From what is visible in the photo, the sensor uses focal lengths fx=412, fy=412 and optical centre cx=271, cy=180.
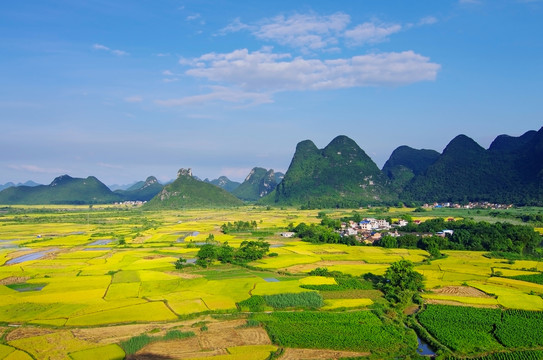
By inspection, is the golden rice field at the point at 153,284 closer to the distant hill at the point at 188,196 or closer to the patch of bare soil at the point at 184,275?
the patch of bare soil at the point at 184,275

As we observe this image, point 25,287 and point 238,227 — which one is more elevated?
point 25,287

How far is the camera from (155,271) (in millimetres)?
33594

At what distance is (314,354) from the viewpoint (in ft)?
56.7

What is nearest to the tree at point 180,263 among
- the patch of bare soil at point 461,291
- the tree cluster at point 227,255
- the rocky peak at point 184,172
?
the tree cluster at point 227,255

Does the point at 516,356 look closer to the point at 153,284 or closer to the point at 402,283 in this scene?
the point at 402,283

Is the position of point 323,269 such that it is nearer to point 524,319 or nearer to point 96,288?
point 524,319

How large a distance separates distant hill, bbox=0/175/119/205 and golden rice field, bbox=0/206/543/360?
11708 centimetres

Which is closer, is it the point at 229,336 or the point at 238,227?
the point at 229,336

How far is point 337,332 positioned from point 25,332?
1472cm

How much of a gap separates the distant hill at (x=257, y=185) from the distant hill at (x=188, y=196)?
40013 millimetres

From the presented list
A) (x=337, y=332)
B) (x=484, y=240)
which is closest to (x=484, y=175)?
(x=484, y=240)

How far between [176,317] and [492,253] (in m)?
32.3

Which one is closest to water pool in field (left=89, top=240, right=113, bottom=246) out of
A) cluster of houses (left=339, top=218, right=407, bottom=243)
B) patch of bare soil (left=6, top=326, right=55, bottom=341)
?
cluster of houses (left=339, top=218, right=407, bottom=243)

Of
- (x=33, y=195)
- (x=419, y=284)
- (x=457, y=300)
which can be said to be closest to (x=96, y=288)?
(x=419, y=284)
